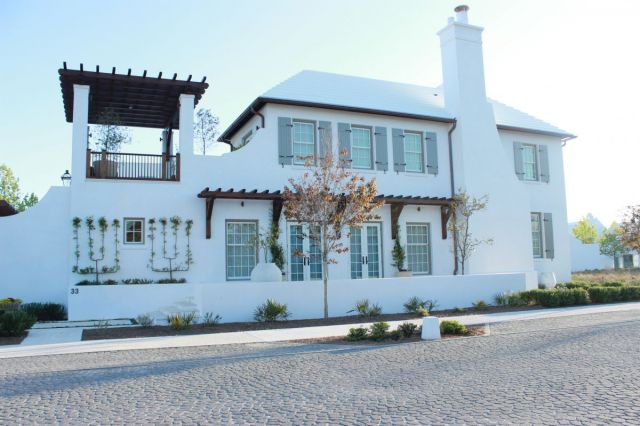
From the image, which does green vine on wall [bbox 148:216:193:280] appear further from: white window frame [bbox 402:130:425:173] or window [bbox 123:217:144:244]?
white window frame [bbox 402:130:425:173]

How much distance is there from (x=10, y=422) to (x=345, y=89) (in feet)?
57.9

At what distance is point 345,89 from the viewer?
21672 mm

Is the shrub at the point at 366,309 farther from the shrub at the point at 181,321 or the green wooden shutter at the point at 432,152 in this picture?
the green wooden shutter at the point at 432,152

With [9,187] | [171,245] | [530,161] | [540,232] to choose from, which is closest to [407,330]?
[171,245]

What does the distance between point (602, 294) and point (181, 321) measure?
13.5 metres

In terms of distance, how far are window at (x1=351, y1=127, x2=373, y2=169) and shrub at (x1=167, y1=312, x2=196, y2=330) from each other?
27.9ft

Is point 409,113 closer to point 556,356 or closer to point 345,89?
point 345,89

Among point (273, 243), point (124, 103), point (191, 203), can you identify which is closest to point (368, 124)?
point (273, 243)

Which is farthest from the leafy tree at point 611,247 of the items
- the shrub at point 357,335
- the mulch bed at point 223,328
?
the shrub at point 357,335

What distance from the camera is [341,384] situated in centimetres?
753

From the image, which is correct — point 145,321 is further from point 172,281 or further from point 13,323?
point 172,281

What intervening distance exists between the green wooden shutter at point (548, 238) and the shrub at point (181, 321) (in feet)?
52.2

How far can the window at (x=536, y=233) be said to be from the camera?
24328 millimetres

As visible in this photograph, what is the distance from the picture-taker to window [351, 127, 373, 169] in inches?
813
